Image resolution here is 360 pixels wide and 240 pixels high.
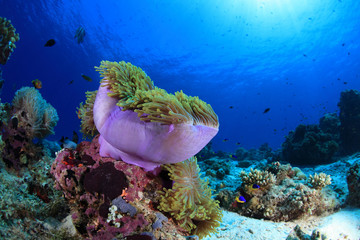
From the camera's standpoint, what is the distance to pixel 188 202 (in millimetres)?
2188

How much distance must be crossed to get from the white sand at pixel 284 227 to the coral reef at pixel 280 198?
0.17 metres

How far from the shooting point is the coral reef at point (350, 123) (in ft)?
32.9

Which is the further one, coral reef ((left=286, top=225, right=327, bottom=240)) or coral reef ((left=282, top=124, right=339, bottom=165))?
coral reef ((left=282, top=124, right=339, bottom=165))

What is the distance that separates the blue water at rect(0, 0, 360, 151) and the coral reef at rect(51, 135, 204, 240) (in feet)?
67.8

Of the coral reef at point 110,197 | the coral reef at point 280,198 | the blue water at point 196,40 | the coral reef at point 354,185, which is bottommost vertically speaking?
the coral reef at point 110,197

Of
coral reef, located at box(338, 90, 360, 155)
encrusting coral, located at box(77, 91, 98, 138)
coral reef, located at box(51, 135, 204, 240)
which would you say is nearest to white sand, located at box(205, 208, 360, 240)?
coral reef, located at box(51, 135, 204, 240)

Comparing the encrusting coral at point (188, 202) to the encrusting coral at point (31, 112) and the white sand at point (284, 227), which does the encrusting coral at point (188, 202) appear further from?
the encrusting coral at point (31, 112)

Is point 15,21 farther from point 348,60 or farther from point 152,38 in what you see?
point 348,60

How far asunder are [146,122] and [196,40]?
114 ft

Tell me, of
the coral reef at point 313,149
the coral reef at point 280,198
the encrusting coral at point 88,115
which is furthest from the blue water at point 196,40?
the encrusting coral at point 88,115

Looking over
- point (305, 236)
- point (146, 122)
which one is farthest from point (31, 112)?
point (305, 236)

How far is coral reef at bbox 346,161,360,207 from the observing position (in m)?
4.06

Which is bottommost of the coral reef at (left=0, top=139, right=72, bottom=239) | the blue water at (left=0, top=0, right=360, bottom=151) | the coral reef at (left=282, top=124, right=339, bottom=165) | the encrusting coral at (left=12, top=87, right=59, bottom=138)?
the coral reef at (left=0, top=139, right=72, bottom=239)

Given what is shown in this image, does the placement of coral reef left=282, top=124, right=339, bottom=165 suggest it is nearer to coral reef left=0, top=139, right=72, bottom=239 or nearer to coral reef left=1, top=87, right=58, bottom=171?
coral reef left=0, top=139, right=72, bottom=239
